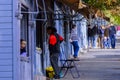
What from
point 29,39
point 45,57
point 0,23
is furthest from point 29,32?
point 45,57

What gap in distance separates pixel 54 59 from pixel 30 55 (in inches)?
104

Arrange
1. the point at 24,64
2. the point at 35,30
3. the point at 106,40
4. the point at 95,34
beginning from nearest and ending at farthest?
the point at 24,64, the point at 35,30, the point at 95,34, the point at 106,40

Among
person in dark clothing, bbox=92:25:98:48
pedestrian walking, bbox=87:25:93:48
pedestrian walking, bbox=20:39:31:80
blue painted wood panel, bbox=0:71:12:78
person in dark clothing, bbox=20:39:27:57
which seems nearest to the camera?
blue painted wood panel, bbox=0:71:12:78

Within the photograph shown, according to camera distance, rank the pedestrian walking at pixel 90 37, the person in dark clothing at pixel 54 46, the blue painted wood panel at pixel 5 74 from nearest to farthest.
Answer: the blue painted wood panel at pixel 5 74 < the person in dark clothing at pixel 54 46 < the pedestrian walking at pixel 90 37

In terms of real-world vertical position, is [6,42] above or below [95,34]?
below

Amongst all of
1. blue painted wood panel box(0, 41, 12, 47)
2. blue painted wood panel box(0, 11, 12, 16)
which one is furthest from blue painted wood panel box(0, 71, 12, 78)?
blue painted wood panel box(0, 11, 12, 16)

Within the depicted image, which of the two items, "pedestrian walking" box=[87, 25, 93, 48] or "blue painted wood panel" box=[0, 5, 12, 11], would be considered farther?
"pedestrian walking" box=[87, 25, 93, 48]

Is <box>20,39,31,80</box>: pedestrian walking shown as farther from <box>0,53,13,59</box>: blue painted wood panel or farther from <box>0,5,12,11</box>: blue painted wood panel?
<box>0,5,12,11</box>: blue painted wood panel

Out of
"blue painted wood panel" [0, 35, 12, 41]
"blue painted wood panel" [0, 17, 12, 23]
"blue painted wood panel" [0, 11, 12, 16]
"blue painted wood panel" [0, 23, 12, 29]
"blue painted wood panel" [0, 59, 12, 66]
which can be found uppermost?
"blue painted wood panel" [0, 11, 12, 16]

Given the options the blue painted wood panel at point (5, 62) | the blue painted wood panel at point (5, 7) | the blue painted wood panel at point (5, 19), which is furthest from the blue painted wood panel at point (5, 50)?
the blue painted wood panel at point (5, 7)

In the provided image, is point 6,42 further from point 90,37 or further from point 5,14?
point 90,37

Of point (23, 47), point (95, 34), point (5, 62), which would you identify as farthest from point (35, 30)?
point (95, 34)

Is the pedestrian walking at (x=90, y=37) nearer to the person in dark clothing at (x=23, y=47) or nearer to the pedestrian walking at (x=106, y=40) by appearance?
the pedestrian walking at (x=106, y=40)

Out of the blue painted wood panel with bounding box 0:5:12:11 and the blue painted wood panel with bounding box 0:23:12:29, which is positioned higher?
the blue painted wood panel with bounding box 0:5:12:11
